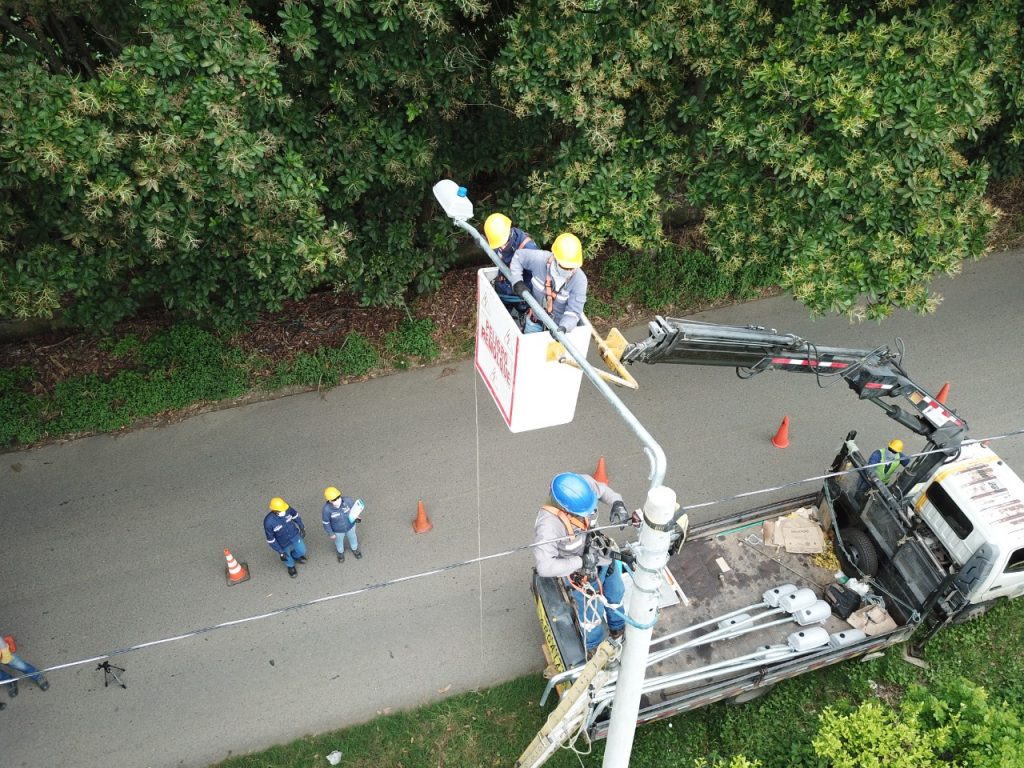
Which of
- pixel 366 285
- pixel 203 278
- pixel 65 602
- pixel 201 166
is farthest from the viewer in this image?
pixel 366 285

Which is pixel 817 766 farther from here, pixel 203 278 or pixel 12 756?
pixel 203 278

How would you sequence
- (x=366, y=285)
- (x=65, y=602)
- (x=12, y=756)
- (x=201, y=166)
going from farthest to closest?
(x=366, y=285)
(x=65, y=602)
(x=12, y=756)
(x=201, y=166)

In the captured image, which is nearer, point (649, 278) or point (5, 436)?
point (5, 436)

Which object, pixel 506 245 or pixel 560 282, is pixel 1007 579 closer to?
pixel 560 282

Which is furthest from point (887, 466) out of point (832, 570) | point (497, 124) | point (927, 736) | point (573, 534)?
point (497, 124)

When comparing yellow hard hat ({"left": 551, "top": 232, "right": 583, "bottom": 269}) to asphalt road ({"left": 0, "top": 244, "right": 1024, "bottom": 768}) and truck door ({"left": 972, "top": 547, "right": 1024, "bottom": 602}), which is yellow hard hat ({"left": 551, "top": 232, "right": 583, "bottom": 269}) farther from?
truck door ({"left": 972, "top": 547, "right": 1024, "bottom": 602})

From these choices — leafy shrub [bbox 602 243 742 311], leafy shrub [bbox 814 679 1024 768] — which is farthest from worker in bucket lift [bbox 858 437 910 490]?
leafy shrub [bbox 602 243 742 311]

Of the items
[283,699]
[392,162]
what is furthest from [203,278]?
[283,699]
